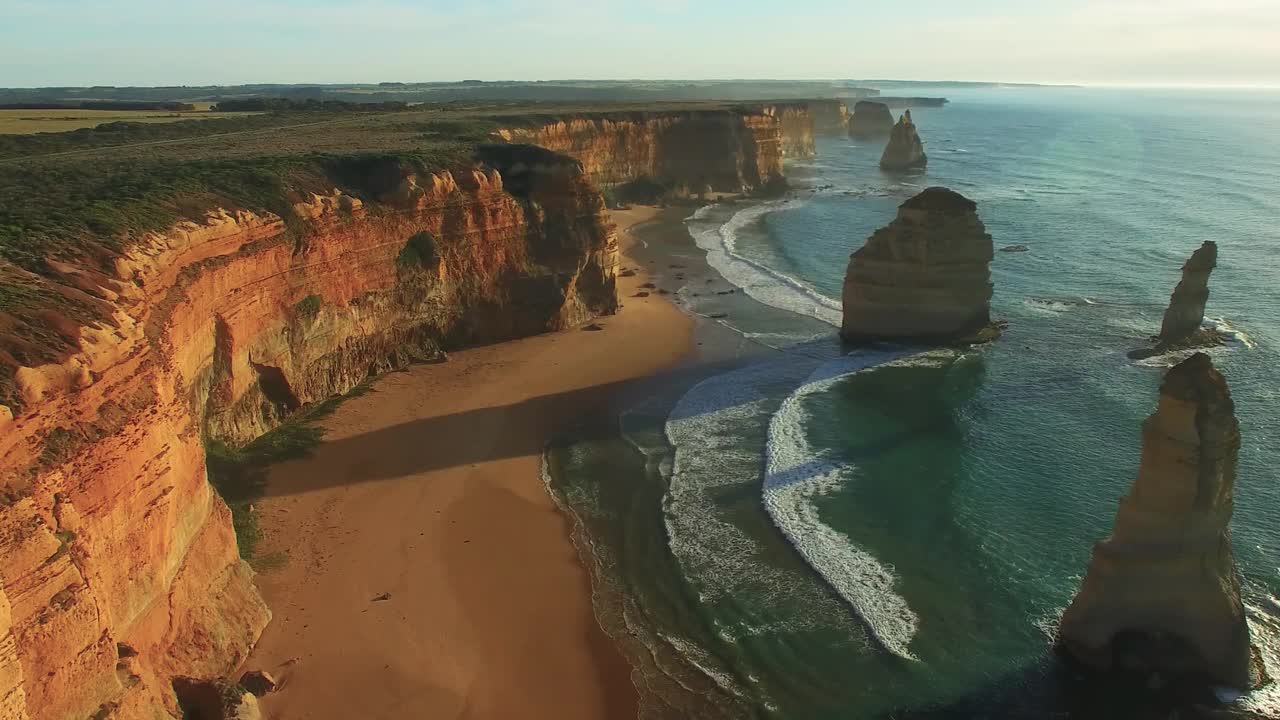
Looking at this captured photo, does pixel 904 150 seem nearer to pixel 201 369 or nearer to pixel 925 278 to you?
pixel 925 278

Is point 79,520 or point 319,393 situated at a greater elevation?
point 79,520

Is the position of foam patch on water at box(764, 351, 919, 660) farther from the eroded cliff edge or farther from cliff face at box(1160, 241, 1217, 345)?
cliff face at box(1160, 241, 1217, 345)

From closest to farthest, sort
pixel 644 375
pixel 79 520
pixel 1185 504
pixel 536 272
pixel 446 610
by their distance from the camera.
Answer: pixel 79 520
pixel 1185 504
pixel 446 610
pixel 644 375
pixel 536 272

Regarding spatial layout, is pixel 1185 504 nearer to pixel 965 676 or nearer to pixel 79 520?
pixel 965 676

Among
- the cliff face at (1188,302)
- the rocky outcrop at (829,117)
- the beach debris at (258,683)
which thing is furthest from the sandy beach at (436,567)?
the rocky outcrop at (829,117)

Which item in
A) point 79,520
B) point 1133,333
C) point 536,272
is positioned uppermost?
point 79,520

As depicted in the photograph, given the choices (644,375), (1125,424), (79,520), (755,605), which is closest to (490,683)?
(755,605)
